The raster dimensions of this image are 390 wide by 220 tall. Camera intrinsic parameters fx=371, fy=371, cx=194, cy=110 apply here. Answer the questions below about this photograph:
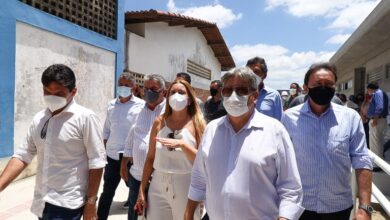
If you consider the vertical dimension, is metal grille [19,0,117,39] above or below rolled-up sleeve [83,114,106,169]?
above

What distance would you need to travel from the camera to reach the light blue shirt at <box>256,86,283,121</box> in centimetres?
343

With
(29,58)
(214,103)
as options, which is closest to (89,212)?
(214,103)

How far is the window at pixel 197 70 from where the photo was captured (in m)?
16.1

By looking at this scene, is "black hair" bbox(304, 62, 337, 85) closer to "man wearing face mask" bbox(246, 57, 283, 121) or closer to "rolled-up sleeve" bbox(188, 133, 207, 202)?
"man wearing face mask" bbox(246, 57, 283, 121)

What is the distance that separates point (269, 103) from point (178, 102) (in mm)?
980

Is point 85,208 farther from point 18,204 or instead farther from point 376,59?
point 376,59

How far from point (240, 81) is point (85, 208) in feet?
4.50

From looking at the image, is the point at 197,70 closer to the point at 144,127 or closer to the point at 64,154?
the point at 144,127

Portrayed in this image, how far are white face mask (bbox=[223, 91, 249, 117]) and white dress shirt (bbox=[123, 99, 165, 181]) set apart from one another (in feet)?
5.22

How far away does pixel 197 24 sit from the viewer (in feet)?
47.6

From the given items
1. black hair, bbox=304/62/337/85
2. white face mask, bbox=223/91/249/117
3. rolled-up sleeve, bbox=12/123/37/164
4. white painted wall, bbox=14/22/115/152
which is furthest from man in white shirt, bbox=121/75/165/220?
white painted wall, bbox=14/22/115/152

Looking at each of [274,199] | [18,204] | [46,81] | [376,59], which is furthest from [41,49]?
[376,59]

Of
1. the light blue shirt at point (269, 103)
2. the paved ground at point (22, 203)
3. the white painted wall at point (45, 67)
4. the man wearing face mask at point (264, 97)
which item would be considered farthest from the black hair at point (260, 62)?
the white painted wall at point (45, 67)

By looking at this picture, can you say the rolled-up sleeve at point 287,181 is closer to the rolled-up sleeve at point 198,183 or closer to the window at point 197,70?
the rolled-up sleeve at point 198,183
